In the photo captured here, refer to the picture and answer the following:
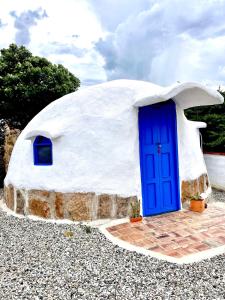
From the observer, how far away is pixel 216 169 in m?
10.8

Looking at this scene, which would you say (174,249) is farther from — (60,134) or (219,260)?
(60,134)

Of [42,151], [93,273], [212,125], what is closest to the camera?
[93,273]

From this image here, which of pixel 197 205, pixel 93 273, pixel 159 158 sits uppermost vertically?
pixel 159 158

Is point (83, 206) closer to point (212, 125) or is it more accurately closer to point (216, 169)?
point (216, 169)

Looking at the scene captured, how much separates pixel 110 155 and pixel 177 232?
219 cm

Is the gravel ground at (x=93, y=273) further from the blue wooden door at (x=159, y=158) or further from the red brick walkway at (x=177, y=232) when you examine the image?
the blue wooden door at (x=159, y=158)

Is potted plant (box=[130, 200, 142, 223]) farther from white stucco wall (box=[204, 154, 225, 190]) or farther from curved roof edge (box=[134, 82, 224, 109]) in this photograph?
white stucco wall (box=[204, 154, 225, 190])

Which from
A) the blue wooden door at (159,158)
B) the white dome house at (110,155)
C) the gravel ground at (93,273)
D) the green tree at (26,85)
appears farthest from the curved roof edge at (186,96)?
the green tree at (26,85)

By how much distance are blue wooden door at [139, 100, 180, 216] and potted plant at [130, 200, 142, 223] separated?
26cm

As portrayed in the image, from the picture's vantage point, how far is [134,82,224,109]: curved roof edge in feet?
18.9

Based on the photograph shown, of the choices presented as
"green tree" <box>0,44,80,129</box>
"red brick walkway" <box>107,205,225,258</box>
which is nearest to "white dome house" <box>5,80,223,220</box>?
"red brick walkway" <box>107,205,225,258</box>

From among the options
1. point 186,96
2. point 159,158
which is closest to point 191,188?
point 159,158

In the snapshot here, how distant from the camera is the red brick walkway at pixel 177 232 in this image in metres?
4.82

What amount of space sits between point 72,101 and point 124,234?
3518 mm
